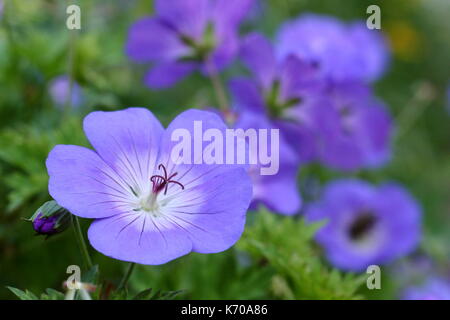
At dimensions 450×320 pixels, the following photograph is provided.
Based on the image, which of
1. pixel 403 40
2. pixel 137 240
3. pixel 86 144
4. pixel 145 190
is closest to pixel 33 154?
pixel 86 144

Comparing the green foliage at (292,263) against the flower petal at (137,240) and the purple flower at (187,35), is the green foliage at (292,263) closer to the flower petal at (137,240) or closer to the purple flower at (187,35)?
the flower petal at (137,240)

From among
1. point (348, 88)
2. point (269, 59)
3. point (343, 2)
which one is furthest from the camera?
point (343, 2)

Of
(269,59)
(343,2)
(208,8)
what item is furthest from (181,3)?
(343,2)

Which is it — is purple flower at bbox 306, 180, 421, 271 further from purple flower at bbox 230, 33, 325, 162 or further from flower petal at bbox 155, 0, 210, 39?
flower petal at bbox 155, 0, 210, 39

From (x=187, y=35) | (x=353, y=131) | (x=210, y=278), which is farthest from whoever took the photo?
(x=353, y=131)

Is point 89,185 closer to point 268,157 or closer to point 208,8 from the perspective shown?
point 268,157

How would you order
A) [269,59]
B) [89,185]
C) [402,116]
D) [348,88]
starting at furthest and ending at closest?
[402,116] → [348,88] → [269,59] → [89,185]

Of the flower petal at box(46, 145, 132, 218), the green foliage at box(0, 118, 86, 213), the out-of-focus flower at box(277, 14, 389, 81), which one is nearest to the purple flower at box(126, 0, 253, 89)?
the out-of-focus flower at box(277, 14, 389, 81)

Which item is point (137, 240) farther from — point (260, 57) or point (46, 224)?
point (260, 57)
